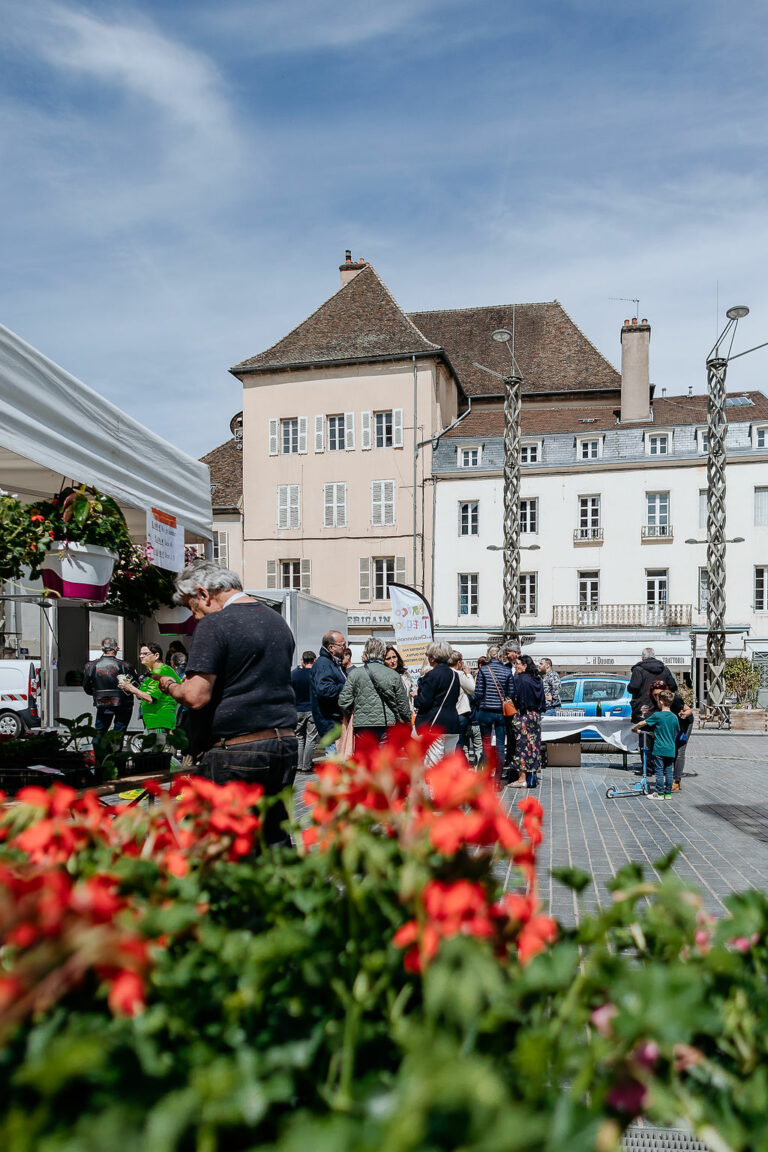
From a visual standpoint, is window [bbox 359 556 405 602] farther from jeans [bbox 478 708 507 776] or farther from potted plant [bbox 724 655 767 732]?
jeans [bbox 478 708 507 776]

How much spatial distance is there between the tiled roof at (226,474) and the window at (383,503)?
597 centimetres

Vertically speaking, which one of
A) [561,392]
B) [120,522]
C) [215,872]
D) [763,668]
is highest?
[561,392]

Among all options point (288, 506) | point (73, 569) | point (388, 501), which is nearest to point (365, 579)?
point (388, 501)

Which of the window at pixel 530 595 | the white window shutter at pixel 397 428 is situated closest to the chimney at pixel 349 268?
the white window shutter at pixel 397 428

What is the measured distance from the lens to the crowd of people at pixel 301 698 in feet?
11.6

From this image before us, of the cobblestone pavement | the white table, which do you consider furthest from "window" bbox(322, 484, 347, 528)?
the cobblestone pavement

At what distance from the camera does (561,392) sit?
140 feet

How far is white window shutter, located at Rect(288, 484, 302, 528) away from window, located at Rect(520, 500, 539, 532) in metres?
8.96

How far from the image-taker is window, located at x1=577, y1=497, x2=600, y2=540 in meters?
36.7

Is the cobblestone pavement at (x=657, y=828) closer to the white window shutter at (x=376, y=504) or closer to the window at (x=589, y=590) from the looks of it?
the window at (x=589, y=590)

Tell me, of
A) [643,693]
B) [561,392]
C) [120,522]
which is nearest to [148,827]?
[120,522]

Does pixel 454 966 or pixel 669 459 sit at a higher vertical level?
pixel 669 459

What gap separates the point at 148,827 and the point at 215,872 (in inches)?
10.1

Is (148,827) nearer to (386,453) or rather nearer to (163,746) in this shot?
(163,746)
